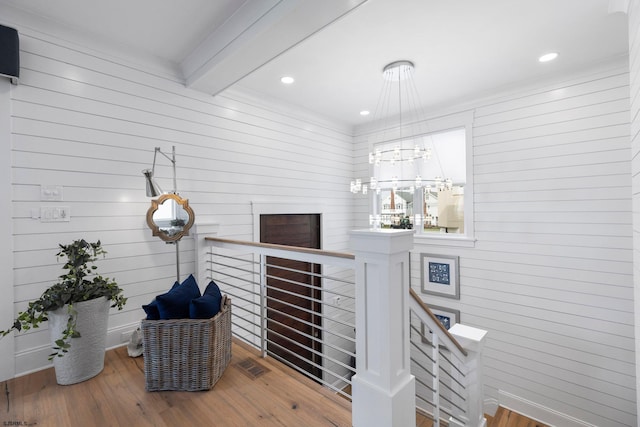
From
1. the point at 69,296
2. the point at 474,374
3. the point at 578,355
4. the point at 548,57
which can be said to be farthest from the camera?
the point at 578,355

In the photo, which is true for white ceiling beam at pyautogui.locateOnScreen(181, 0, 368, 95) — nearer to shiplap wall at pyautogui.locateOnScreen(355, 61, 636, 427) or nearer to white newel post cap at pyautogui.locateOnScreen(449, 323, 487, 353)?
white newel post cap at pyautogui.locateOnScreen(449, 323, 487, 353)

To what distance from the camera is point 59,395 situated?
179 cm

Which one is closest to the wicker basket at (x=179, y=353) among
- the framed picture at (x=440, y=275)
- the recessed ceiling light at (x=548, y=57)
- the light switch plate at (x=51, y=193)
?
the light switch plate at (x=51, y=193)

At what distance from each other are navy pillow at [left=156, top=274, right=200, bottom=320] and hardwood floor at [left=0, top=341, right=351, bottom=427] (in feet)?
1.54

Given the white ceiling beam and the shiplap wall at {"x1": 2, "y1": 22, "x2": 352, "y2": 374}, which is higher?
the white ceiling beam

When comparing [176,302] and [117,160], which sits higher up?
[117,160]

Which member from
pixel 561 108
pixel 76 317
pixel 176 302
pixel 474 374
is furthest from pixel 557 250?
pixel 76 317

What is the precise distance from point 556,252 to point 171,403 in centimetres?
376

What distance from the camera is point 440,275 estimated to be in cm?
392

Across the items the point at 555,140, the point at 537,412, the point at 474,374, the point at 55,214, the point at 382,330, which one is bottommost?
the point at 537,412

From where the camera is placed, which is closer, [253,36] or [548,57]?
[253,36]

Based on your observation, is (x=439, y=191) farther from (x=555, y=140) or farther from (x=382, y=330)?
Answer: (x=382, y=330)

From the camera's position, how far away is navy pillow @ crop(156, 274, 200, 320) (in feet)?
5.92

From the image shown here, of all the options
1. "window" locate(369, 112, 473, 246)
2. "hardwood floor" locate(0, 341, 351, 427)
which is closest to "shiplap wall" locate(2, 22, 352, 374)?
"hardwood floor" locate(0, 341, 351, 427)
